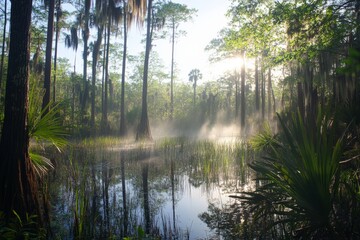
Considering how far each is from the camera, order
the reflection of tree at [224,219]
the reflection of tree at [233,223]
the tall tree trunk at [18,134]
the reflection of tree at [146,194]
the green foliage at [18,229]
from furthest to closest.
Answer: the reflection of tree at [146,194] < the reflection of tree at [224,219] < the reflection of tree at [233,223] < the tall tree trunk at [18,134] < the green foliage at [18,229]

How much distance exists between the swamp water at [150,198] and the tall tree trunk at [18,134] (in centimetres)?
66

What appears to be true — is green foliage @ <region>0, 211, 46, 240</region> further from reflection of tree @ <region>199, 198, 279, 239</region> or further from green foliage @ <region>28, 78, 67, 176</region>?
reflection of tree @ <region>199, 198, 279, 239</region>

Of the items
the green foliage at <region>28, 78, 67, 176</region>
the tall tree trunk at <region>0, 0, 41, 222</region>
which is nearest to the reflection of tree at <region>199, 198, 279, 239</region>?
the tall tree trunk at <region>0, 0, 41, 222</region>

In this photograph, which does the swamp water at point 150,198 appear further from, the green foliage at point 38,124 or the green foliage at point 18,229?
the green foliage at point 38,124

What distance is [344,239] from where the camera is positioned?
7.95 ft

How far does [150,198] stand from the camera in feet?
17.8

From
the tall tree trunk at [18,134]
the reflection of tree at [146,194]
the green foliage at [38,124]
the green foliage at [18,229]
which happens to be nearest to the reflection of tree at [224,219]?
the reflection of tree at [146,194]

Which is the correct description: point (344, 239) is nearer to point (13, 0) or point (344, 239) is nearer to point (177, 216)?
point (177, 216)

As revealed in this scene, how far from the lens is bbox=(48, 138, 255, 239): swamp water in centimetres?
377

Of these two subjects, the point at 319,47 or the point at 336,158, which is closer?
the point at 336,158

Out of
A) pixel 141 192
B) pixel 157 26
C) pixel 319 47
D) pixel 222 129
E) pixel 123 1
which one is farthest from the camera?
pixel 222 129

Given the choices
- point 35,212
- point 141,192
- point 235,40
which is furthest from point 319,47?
point 35,212

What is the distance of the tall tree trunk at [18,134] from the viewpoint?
3.44m

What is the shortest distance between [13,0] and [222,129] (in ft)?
87.1
